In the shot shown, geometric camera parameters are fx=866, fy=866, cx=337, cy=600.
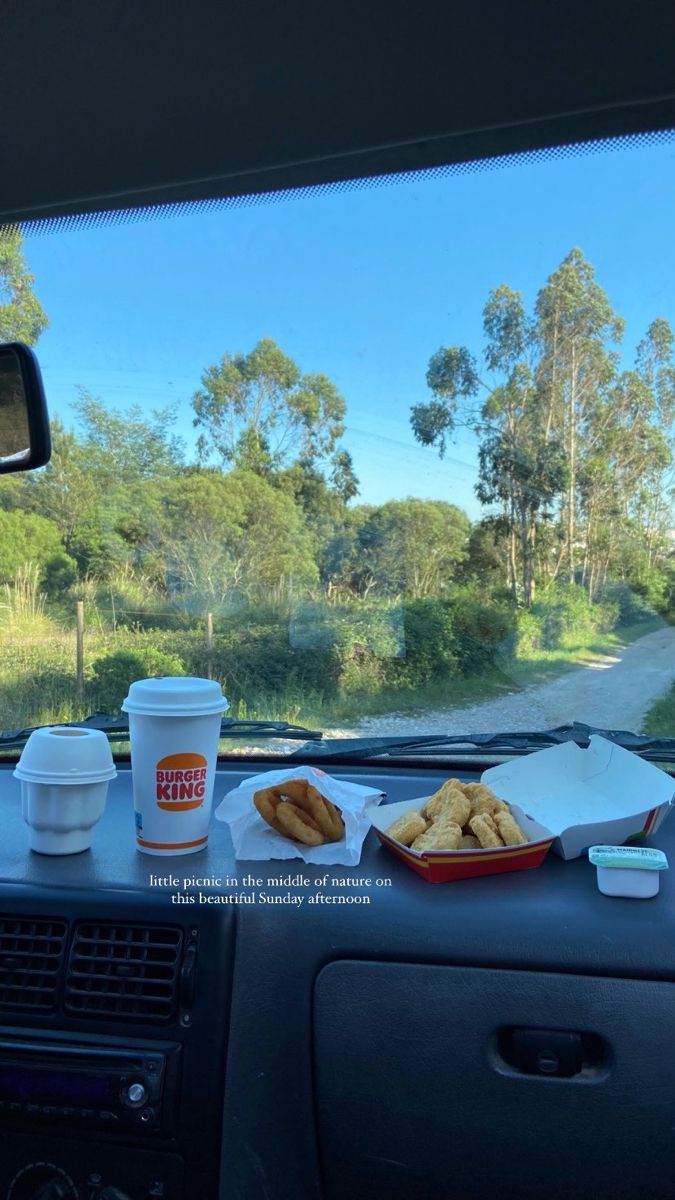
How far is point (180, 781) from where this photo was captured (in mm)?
2041

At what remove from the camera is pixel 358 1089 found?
191 centimetres

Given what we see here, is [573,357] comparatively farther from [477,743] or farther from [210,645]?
[210,645]

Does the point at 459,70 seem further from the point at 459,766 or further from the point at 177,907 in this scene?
the point at 177,907

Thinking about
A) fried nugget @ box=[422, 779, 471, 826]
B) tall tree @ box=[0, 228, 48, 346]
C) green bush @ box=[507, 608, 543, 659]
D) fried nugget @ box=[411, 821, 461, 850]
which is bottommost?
fried nugget @ box=[411, 821, 461, 850]

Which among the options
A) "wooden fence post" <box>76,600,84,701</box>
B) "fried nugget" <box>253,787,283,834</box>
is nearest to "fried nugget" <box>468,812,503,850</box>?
"fried nugget" <box>253,787,283,834</box>

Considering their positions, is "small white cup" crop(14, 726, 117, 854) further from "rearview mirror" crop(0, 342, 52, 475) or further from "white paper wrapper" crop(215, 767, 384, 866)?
"rearview mirror" crop(0, 342, 52, 475)

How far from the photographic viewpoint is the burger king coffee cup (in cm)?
202

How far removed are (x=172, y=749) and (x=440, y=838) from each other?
2.26 feet

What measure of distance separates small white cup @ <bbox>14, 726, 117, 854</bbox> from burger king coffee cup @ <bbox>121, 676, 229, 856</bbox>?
0.11m

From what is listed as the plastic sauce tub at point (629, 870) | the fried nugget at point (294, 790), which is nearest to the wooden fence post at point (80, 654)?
the fried nugget at point (294, 790)

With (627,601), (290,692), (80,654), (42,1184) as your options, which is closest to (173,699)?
(290,692)

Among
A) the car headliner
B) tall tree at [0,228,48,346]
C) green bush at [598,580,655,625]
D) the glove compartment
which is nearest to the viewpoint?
the glove compartment

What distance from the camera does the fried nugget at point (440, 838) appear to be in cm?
210

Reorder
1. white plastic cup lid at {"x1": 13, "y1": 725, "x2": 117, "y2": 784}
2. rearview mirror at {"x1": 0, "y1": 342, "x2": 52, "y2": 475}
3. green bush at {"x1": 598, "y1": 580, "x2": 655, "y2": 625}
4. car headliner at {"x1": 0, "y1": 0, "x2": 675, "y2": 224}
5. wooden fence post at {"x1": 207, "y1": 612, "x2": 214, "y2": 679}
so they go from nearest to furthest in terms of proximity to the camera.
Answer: white plastic cup lid at {"x1": 13, "y1": 725, "x2": 117, "y2": 784} < car headliner at {"x1": 0, "y1": 0, "x2": 675, "y2": 224} < rearview mirror at {"x1": 0, "y1": 342, "x2": 52, "y2": 475} < green bush at {"x1": 598, "y1": 580, "x2": 655, "y2": 625} < wooden fence post at {"x1": 207, "y1": 612, "x2": 214, "y2": 679}
